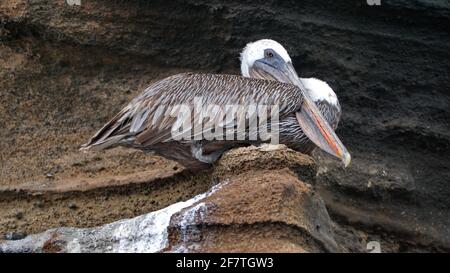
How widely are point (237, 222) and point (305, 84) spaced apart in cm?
195

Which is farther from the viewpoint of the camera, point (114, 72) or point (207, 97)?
point (114, 72)

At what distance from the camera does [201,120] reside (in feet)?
19.3

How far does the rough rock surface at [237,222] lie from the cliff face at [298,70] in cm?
144

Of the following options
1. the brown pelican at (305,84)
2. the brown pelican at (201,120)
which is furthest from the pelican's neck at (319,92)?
the brown pelican at (201,120)

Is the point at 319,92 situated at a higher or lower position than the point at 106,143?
higher

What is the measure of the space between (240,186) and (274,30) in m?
2.33

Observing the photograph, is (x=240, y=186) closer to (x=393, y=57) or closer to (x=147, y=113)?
(x=147, y=113)

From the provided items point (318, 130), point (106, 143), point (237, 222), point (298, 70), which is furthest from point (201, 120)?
point (298, 70)

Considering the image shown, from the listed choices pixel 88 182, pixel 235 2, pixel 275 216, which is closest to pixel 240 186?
pixel 275 216

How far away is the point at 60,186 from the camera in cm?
661

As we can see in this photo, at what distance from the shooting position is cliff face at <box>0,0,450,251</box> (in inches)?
275

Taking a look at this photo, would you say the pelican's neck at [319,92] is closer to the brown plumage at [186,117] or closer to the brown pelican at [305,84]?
the brown pelican at [305,84]

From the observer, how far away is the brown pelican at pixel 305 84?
6.40 metres

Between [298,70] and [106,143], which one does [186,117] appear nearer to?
[106,143]
